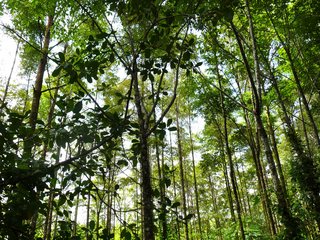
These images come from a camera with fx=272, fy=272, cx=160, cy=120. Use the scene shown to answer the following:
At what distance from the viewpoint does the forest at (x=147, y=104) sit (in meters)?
1.67

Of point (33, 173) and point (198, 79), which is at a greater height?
point (198, 79)

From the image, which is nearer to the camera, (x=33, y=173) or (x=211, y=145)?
(x=33, y=173)

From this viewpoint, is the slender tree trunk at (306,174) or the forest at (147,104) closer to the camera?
the forest at (147,104)

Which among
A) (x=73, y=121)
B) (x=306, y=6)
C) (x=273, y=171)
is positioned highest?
(x=306, y=6)

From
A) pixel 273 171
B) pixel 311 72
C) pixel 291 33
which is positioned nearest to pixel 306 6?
pixel 291 33

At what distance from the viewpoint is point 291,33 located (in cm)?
848

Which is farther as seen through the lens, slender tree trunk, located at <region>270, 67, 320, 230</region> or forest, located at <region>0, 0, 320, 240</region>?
slender tree trunk, located at <region>270, 67, 320, 230</region>

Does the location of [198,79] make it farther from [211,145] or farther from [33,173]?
[33,173]

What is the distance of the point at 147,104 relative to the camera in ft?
14.4

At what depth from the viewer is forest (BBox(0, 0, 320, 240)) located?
5.47ft

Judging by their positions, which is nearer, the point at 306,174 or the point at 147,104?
the point at 147,104

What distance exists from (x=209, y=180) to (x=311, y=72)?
15.6 m

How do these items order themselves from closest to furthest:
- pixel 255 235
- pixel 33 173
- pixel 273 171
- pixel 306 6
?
pixel 33 173
pixel 273 171
pixel 306 6
pixel 255 235

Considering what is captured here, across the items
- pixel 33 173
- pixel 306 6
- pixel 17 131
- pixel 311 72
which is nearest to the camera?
pixel 33 173
